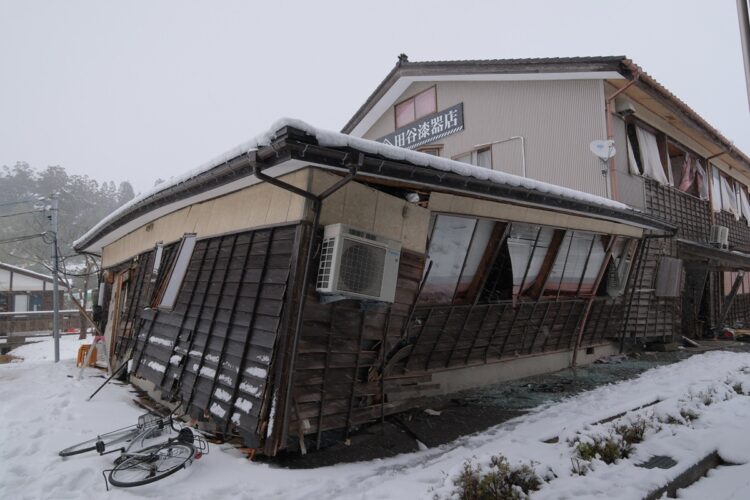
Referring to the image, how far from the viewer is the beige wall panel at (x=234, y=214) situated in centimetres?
476

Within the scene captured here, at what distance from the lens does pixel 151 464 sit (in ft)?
13.3

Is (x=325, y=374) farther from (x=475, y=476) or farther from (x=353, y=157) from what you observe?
(x=353, y=157)

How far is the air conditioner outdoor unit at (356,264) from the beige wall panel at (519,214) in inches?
45.1

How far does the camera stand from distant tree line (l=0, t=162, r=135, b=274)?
34594mm

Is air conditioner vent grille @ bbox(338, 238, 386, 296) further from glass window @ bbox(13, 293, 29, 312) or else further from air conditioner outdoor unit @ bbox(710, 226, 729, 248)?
glass window @ bbox(13, 293, 29, 312)

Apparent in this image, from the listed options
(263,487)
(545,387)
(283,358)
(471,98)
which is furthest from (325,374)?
(471,98)

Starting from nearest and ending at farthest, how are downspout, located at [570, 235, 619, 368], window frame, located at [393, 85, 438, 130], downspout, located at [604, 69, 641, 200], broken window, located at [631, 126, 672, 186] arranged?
1. downspout, located at [570, 235, 619, 368]
2. downspout, located at [604, 69, 641, 200]
3. broken window, located at [631, 126, 672, 186]
4. window frame, located at [393, 85, 438, 130]

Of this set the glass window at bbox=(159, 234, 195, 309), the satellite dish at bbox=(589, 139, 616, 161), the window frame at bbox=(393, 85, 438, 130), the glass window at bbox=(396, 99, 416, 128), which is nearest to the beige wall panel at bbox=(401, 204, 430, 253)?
the glass window at bbox=(159, 234, 195, 309)

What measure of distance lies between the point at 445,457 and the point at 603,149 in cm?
883

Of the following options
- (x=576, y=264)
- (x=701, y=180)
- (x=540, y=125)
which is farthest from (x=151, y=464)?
(x=701, y=180)

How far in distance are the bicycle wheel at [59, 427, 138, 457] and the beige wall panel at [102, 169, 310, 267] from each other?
2768 mm

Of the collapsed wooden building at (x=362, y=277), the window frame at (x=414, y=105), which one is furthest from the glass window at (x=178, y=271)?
the window frame at (x=414, y=105)

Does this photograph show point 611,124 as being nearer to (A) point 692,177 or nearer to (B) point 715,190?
(A) point 692,177

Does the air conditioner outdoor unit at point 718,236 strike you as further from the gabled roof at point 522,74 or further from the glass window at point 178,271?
the glass window at point 178,271
